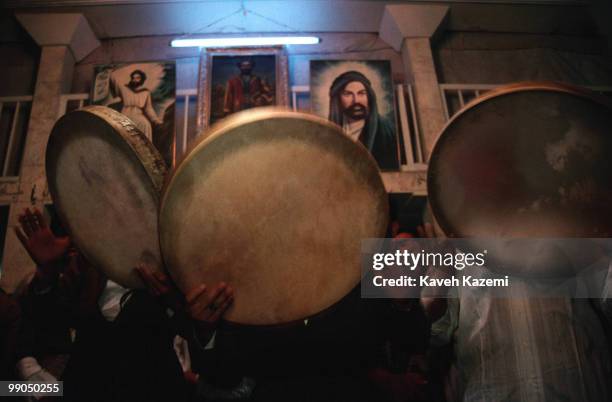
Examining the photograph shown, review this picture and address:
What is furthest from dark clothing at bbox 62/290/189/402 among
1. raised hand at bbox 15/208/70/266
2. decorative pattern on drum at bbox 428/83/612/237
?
decorative pattern on drum at bbox 428/83/612/237

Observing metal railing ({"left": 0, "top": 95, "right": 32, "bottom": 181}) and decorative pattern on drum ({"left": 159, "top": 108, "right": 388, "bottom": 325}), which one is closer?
decorative pattern on drum ({"left": 159, "top": 108, "right": 388, "bottom": 325})

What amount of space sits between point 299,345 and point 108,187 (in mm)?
915

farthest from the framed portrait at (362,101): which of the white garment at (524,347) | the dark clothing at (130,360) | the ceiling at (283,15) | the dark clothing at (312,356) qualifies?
the dark clothing at (130,360)

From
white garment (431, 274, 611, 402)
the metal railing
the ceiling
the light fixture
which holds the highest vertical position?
the ceiling

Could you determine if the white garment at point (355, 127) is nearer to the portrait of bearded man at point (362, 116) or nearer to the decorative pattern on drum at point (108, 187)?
the portrait of bearded man at point (362, 116)

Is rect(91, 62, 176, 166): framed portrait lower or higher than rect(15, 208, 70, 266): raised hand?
higher

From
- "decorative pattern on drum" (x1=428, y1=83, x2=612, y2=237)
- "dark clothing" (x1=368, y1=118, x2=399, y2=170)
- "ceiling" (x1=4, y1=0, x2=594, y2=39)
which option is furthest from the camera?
"ceiling" (x1=4, y1=0, x2=594, y2=39)

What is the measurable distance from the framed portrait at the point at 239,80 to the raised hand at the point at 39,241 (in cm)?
202

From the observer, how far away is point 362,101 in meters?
3.21

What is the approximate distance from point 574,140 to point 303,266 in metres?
0.93

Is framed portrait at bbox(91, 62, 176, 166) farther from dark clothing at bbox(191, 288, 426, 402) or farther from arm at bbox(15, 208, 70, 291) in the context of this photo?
dark clothing at bbox(191, 288, 426, 402)

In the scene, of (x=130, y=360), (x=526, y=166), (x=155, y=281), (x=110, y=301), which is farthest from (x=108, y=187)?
(x=526, y=166)

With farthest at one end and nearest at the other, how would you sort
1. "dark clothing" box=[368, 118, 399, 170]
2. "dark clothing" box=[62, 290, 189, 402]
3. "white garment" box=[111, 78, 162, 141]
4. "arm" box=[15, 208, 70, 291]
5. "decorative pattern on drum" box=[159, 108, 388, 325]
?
"white garment" box=[111, 78, 162, 141]
"dark clothing" box=[368, 118, 399, 170]
"arm" box=[15, 208, 70, 291]
"dark clothing" box=[62, 290, 189, 402]
"decorative pattern on drum" box=[159, 108, 388, 325]

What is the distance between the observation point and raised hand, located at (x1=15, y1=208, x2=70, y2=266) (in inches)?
55.8
